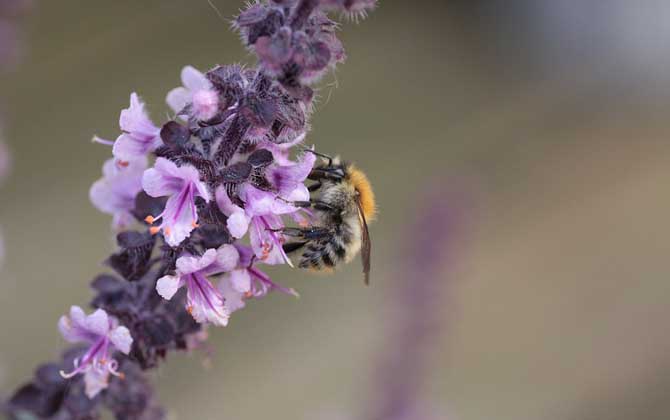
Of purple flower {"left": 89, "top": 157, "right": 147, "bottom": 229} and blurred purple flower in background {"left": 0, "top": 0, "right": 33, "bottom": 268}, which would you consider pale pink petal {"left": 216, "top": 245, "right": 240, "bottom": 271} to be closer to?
purple flower {"left": 89, "top": 157, "right": 147, "bottom": 229}

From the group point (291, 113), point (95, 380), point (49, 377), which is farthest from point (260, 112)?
point (49, 377)

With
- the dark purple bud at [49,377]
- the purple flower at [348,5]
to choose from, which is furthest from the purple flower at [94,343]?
the purple flower at [348,5]

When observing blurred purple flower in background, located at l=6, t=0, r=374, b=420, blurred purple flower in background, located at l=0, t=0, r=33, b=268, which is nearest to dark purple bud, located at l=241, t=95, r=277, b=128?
blurred purple flower in background, located at l=6, t=0, r=374, b=420

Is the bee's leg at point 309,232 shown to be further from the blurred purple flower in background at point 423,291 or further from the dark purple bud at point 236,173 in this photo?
the blurred purple flower in background at point 423,291

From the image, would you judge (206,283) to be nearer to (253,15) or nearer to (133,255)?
(133,255)

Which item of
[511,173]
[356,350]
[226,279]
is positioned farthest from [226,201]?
[511,173]

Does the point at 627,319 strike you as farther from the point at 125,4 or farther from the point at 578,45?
the point at 125,4

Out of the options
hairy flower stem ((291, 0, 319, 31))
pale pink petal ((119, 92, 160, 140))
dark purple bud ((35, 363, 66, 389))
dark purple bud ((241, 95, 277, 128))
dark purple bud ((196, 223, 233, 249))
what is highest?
hairy flower stem ((291, 0, 319, 31))

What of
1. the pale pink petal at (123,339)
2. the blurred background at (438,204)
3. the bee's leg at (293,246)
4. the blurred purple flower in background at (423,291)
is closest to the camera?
the pale pink petal at (123,339)
